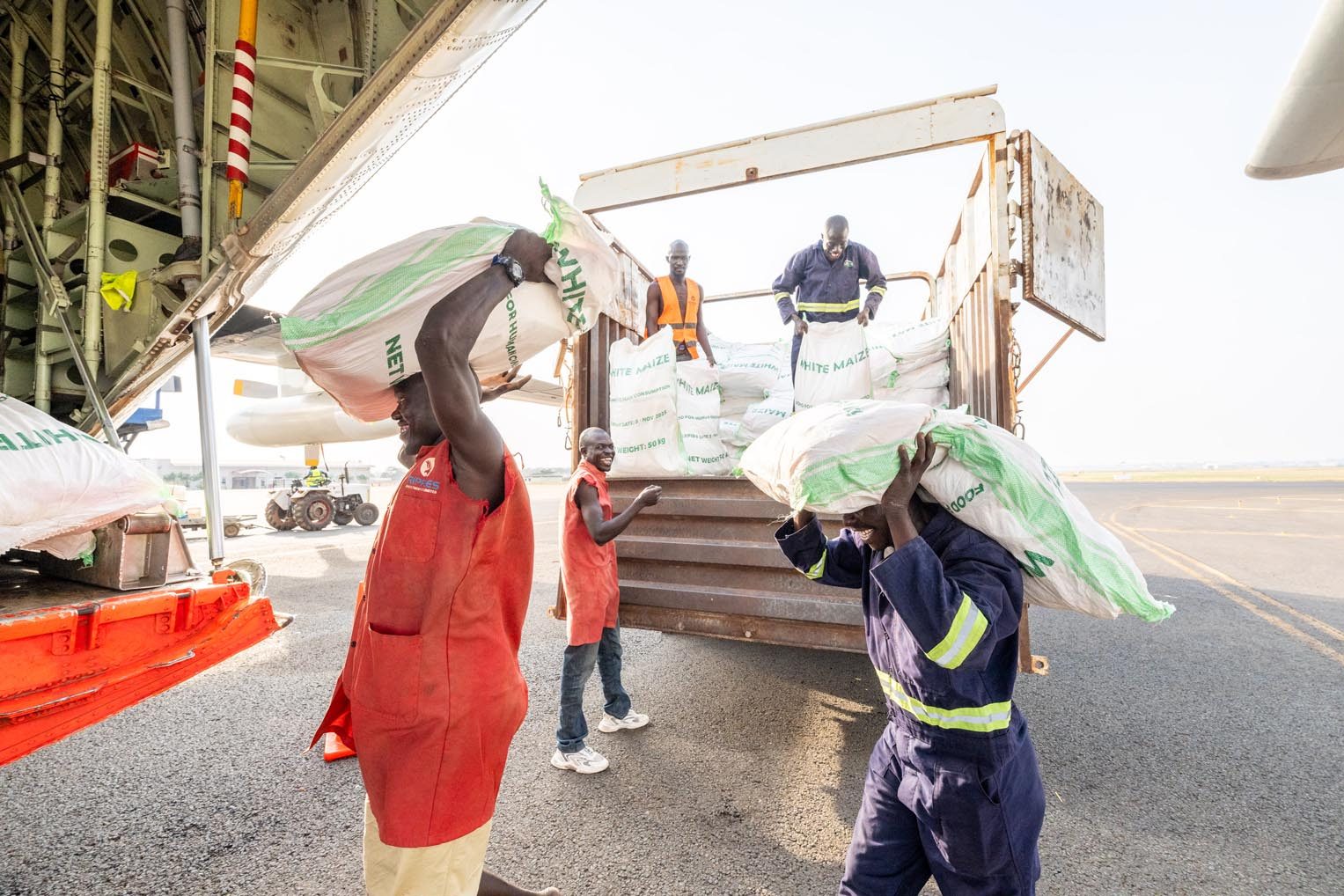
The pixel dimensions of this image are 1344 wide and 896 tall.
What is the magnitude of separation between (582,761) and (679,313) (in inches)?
127

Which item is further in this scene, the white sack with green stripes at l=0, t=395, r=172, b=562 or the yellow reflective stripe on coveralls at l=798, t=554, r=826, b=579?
the white sack with green stripes at l=0, t=395, r=172, b=562

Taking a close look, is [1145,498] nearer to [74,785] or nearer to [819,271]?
[819,271]

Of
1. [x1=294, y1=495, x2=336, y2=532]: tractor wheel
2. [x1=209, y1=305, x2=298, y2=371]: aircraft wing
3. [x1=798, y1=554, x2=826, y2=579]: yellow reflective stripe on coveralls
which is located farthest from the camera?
[x1=294, y1=495, x2=336, y2=532]: tractor wheel

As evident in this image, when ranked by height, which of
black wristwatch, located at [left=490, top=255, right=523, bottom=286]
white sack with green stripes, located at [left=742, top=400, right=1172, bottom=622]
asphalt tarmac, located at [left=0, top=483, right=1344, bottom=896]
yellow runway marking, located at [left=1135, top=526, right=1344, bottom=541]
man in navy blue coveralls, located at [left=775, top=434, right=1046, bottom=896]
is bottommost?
yellow runway marking, located at [left=1135, top=526, right=1344, bottom=541]

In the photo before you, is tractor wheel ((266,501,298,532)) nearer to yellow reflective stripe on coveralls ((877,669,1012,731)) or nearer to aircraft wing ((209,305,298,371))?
aircraft wing ((209,305,298,371))

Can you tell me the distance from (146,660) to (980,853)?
259cm

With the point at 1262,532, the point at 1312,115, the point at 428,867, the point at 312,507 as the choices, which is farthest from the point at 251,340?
the point at 1262,532

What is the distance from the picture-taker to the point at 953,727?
4.41ft

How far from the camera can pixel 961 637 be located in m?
1.23

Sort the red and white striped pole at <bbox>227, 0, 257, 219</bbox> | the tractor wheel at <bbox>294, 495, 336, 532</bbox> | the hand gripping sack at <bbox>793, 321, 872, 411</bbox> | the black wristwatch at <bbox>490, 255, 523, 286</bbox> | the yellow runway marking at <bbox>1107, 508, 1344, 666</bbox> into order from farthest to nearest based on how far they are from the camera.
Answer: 1. the tractor wheel at <bbox>294, 495, 336, 532</bbox>
2. the yellow runway marking at <bbox>1107, 508, 1344, 666</bbox>
3. the hand gripping sack at <bbox>793, 321, 872, 411</bbox>
4. the red and white striped pole at <bbox>227, 0, 257, 219</bbox>
5. the black wristwatch at <bbox>490, 255, 523, 286</bbox>

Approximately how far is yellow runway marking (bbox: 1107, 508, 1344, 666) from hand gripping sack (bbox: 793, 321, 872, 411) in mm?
4122

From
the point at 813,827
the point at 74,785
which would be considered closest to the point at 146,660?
the point at 74,785

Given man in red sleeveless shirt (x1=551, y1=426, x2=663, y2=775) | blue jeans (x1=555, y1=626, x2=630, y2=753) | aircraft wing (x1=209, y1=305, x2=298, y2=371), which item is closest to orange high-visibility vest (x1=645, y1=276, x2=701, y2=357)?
man in red sleeveless shirt (x1=551, y1=426, x2=663, y2=775)

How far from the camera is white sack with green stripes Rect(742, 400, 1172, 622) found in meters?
1.38
